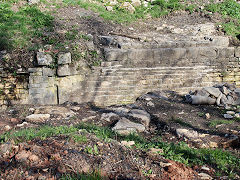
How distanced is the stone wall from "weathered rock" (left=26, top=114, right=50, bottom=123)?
5.72 feet

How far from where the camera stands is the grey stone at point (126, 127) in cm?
454

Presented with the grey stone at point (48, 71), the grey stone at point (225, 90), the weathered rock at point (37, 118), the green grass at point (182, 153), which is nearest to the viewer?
the green grass at point (182, 153)

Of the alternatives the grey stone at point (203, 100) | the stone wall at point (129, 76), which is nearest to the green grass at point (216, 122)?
the grey stone at point (203, 100)

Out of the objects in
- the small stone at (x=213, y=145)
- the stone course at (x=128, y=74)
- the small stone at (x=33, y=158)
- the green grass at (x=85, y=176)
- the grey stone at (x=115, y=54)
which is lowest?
the small stone at (x=213, y=145)

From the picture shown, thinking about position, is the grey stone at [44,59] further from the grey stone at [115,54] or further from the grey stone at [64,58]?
the grey stone at [115,54]

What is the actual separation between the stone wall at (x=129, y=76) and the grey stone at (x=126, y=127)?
2387 mm

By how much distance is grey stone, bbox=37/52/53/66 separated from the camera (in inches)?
265

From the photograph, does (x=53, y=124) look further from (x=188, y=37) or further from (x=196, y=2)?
(x=196, y=2)

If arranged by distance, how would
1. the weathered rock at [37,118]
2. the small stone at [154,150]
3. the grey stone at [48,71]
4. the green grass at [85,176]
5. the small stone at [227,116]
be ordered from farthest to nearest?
the grey stone at [48,71] < the small stone at [227,116] < the weathered rock at [37,118] < the small stone at [154,150] < the green grass at [85,176]

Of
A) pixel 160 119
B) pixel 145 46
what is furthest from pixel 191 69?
pixel 160 119

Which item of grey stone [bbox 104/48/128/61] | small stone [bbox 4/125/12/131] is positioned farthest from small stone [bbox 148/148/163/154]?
grey stone [bbox 104/48/128/61]

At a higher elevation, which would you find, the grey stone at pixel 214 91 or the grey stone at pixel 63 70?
the grey stone at pixel 63 70

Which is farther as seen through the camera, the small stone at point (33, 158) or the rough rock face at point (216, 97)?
the rough rock face at point (216, 97)

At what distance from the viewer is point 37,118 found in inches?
200
